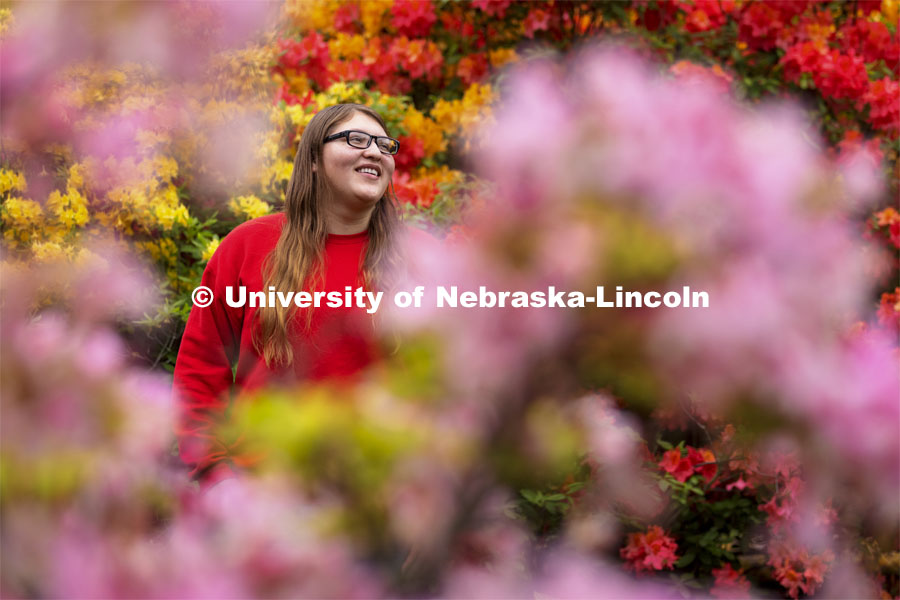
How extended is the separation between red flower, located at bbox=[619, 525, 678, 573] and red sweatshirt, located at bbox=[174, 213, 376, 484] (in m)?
1.62

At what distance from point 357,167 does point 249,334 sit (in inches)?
17.2

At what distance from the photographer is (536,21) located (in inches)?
138

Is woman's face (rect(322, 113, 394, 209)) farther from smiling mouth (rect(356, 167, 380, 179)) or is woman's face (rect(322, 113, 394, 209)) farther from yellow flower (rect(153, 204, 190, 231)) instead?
yellow flower (rect(153, 204, 190, 231))

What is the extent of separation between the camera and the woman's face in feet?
5.98

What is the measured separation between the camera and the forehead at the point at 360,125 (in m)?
1.86

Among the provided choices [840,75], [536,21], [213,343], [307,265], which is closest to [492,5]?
[536,21]

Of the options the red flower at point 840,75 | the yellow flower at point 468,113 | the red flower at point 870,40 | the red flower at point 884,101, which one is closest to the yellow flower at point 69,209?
the yellow flower at point 468,113

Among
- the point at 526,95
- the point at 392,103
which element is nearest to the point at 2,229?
the point at 392,103

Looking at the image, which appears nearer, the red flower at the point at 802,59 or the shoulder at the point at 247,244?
the shoulder at the point at 247,244

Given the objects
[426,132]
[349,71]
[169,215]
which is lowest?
[169,215]

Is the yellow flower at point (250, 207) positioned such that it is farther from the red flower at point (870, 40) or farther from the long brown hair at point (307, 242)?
the red flower at point (870, 40)

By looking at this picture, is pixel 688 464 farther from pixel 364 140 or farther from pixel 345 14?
pixel 345 14

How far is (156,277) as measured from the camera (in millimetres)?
→ 2848

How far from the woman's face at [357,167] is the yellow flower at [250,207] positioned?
1060 millimetres
